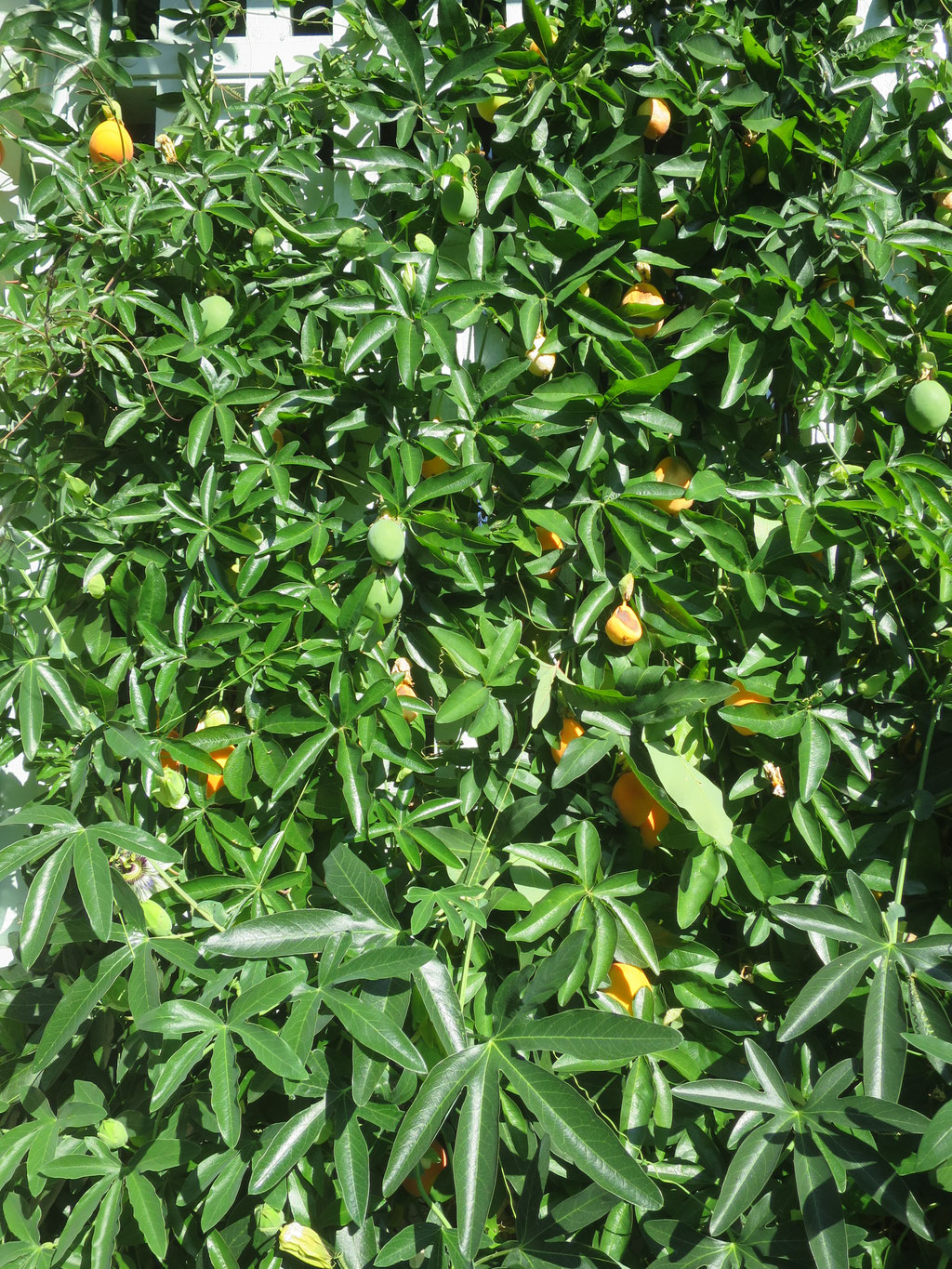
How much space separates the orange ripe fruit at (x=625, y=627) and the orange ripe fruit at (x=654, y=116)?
30.4 inches

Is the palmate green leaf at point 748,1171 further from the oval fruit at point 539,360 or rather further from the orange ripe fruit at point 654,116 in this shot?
the orange ripe fruit at point 654,116

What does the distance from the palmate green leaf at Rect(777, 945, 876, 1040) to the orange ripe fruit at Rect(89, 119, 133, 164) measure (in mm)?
Answer: 1677

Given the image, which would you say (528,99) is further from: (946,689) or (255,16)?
(946,689)

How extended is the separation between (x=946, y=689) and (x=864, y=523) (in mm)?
256

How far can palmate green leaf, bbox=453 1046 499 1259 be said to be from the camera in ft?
3.08

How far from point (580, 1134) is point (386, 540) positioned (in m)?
0.76

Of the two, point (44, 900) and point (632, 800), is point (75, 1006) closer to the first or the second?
point (44, 900)

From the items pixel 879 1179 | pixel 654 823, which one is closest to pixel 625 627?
pixel 654 823

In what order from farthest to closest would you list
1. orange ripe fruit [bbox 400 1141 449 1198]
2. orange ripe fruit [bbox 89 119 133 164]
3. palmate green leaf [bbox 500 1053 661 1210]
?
1. orange ripe fruit [bbox 89 119 133 164]
2. orange ripe fruit [bbox 400 1141 449 1198]
3. palmate green leaf [bbox 500 1053 661 1210]

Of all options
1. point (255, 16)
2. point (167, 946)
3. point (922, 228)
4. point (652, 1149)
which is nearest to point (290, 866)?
point (167, 946)

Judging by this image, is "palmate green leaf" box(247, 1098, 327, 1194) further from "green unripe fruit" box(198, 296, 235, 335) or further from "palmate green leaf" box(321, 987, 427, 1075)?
"green unripe fruit" box(198, 296, 235, 335)

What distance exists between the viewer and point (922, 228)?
4.39 ft

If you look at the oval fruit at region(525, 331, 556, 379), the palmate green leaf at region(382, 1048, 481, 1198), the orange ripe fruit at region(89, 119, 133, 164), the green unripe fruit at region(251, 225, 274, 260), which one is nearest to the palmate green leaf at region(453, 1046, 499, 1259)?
the palmate green leaf at region(382, 1048, 481, 1198)

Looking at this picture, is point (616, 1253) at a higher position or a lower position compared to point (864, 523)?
lower
